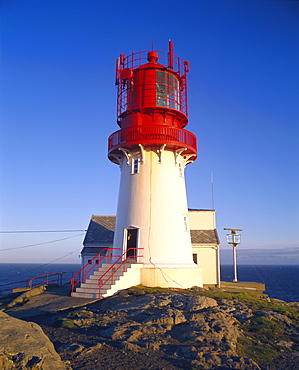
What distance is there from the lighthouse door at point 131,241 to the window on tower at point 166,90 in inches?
303

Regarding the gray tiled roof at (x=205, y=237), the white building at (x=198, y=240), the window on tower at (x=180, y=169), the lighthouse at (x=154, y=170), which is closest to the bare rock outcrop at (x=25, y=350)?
the lighthouse at (x=154, y=170)

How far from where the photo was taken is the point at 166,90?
21188 millimetres

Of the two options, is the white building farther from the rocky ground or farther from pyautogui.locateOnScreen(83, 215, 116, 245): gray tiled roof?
the rocky ground

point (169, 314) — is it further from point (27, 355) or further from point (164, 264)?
point (164, 264)

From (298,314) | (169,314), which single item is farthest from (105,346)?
(298,314)

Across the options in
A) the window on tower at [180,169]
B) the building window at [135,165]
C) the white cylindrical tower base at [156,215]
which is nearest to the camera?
the white cylindrical tower base at [156,215]

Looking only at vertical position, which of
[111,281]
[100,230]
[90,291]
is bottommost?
[90,291]

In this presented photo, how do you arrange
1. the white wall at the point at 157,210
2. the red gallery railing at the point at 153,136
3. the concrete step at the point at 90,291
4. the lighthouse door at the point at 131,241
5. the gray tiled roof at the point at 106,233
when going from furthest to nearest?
the gray tiled roof at the point at 106,233
the lighthouse door at the point at 131,241
the red gallery railing at the point at 153,136
the white wall at the point at 157,210
the concrete step at the point at 90,291

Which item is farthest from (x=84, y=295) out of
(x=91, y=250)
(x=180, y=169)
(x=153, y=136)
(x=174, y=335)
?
(x=91, y=250)

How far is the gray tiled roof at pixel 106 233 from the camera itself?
1034 inches

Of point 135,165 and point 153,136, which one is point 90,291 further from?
point 153,136

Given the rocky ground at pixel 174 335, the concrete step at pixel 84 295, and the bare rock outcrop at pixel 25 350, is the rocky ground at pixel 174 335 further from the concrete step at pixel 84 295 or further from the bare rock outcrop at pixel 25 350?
the concrete step at pixel 84 295

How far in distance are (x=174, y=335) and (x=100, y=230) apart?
21.0m

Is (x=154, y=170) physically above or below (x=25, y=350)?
above
